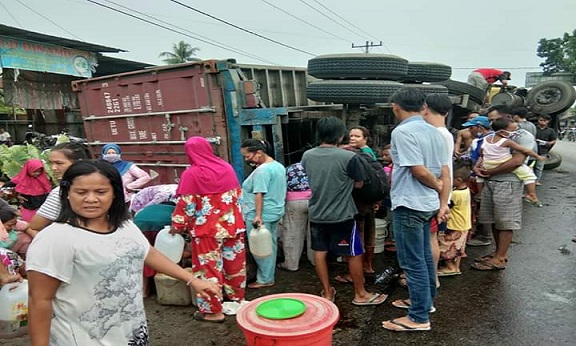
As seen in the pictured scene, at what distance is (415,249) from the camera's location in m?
3.10

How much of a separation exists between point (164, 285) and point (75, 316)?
2.30 meters

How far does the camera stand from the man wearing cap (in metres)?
10.4

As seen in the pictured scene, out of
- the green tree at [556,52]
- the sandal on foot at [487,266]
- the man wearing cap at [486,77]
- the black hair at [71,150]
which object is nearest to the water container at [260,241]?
the black hair at [71,150]

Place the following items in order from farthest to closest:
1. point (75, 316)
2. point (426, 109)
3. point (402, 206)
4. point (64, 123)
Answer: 1. point (64, 123)
2. point (426, 109)
3. point (402, 206)
4. point (75, 316)

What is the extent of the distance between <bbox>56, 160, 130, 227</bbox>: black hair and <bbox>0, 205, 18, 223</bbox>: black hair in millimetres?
2328

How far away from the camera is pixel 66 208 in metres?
1.72

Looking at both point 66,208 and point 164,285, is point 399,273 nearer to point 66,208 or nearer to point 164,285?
point 164,285

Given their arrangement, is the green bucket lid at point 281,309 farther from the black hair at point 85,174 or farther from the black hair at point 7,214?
the black hair at point 7,214

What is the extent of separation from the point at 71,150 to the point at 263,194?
1.77 meters

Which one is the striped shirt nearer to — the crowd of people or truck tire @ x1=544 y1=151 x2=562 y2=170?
the crowd of people

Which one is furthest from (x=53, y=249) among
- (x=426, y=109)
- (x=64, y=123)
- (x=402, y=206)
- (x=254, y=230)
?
(x=64, y=123)

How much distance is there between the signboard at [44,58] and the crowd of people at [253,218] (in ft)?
27.7

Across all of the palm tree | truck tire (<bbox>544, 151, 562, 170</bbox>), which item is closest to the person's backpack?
truck tire (<bbox>544, 151, 562, 170</bbox>)

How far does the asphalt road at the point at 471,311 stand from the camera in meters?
3.19
